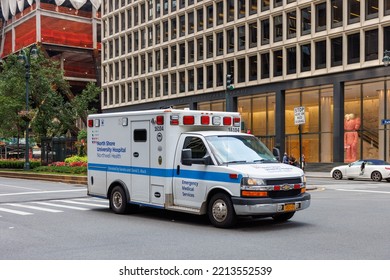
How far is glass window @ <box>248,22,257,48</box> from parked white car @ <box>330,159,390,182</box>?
22.0 metres

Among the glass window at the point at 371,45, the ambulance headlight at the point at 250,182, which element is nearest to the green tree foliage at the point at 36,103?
the glass window at the point at 371,45

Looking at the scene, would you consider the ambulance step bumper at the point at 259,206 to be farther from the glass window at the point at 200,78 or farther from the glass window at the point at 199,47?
the glass window at the point at 199,47

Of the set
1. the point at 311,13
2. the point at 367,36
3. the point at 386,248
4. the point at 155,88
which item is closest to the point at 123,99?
the point at 155,88

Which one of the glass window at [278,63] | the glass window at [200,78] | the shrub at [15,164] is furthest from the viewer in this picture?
the glass window at [200,78]

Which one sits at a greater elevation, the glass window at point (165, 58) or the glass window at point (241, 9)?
the glass window at point (241, 9)

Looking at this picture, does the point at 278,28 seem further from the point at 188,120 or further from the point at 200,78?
the point at 188,120

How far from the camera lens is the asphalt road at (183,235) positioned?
27.3ft

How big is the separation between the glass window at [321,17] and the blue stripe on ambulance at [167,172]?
3547 centimetres

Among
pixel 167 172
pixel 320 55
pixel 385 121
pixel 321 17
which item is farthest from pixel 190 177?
pixel 321 17

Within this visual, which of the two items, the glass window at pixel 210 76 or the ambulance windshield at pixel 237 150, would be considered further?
the glass window at pixel 210 76

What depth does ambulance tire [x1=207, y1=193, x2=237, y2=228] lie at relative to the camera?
10.9 metres

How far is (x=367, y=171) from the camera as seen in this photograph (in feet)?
101

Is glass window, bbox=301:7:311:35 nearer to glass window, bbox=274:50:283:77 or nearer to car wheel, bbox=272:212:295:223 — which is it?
glass window, bbox=274:50:283:77

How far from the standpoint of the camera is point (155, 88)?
6406 centimetres
